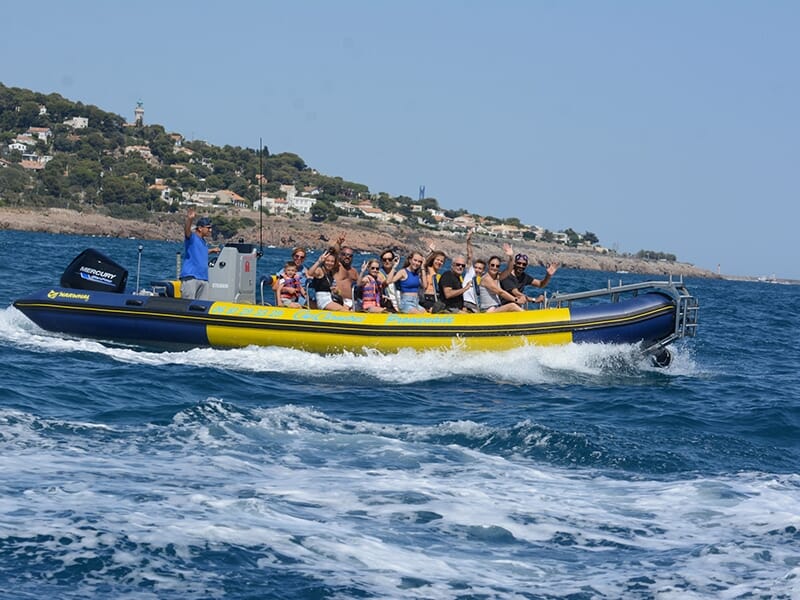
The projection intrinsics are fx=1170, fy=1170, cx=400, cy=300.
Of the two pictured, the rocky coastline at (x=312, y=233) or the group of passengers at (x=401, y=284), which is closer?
the group of passengers at (x=401, y=284)

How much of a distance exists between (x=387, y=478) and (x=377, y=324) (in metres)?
5.85

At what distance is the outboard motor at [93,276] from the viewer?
15930 mm

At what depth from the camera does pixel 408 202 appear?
195 m

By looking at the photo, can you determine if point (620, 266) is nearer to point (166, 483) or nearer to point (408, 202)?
point (408, 202)

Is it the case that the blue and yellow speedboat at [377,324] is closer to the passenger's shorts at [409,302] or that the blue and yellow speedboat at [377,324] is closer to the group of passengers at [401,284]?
the group of passengers at [401,284]

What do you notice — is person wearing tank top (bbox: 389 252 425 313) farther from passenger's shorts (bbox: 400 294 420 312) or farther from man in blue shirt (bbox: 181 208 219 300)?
man in blue shirt (bbox: 181 208 219 300)

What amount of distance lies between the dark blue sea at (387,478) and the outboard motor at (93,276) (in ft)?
5.03

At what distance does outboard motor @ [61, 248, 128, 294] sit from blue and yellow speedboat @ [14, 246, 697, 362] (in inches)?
10.7

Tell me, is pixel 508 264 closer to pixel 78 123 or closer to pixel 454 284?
pixel 454 284

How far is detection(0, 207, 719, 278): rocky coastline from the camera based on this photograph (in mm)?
111000

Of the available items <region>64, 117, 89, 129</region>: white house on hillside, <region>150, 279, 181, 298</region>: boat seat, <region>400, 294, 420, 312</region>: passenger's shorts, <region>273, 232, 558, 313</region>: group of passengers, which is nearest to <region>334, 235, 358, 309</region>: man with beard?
<region>273, 232, 558, 313</region>: group of passengers

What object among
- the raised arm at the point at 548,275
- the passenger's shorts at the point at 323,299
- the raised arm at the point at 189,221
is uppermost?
the raised arm at the point at 189,221

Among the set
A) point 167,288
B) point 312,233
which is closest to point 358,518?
point 167,288

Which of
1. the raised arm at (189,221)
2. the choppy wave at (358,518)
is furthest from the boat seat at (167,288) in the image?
the choppy wave at (358,518)
